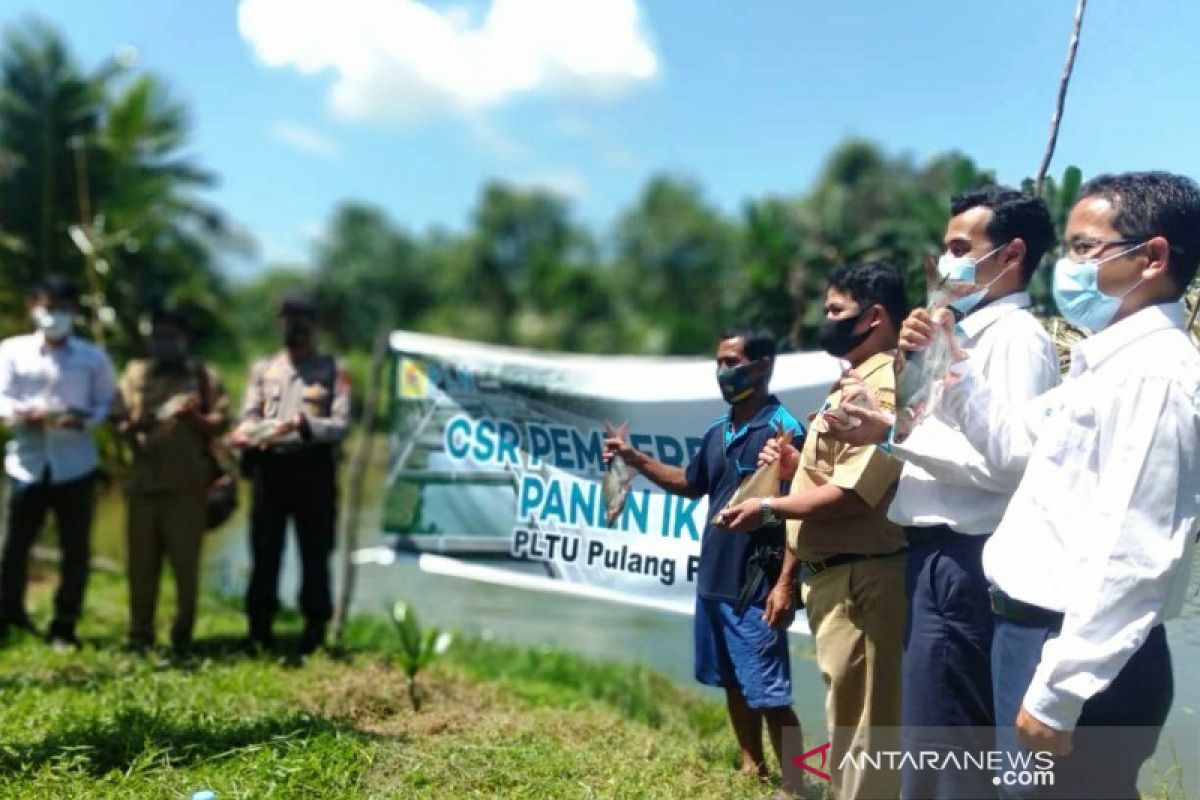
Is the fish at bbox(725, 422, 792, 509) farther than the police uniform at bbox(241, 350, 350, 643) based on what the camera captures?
No

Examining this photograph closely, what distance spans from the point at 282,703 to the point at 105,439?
13.5 ft

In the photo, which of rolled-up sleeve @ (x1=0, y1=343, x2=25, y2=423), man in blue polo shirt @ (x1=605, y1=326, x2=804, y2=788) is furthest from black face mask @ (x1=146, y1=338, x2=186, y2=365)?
man in blue polo shirt @ (x1=605, y1=326, x2=804, y2=788)

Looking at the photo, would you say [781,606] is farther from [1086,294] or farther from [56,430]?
[56,430]

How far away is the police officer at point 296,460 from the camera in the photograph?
5223 mm

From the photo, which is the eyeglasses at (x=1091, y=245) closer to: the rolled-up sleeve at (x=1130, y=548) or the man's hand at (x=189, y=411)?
the rolled-up sleeve at (x=1130, y=548)

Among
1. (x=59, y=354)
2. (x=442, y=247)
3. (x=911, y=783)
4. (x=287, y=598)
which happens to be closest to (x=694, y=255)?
(x=442, y=247)

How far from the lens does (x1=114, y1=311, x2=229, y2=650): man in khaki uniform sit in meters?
5.41

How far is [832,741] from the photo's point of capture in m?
3.00

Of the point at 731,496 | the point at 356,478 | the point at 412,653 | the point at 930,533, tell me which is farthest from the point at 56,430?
the point at 930,533

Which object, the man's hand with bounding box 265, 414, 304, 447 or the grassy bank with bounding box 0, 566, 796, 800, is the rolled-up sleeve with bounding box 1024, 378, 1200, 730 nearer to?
the grassy bank with bounding box 0, 566, 796, 800

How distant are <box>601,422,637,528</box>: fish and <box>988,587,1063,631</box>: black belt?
2040 millimetres

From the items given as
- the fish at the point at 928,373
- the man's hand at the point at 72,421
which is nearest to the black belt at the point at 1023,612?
the fish at the point at 928,373

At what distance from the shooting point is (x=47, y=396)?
5.51 m

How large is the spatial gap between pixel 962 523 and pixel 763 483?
A: 86 centimetres
